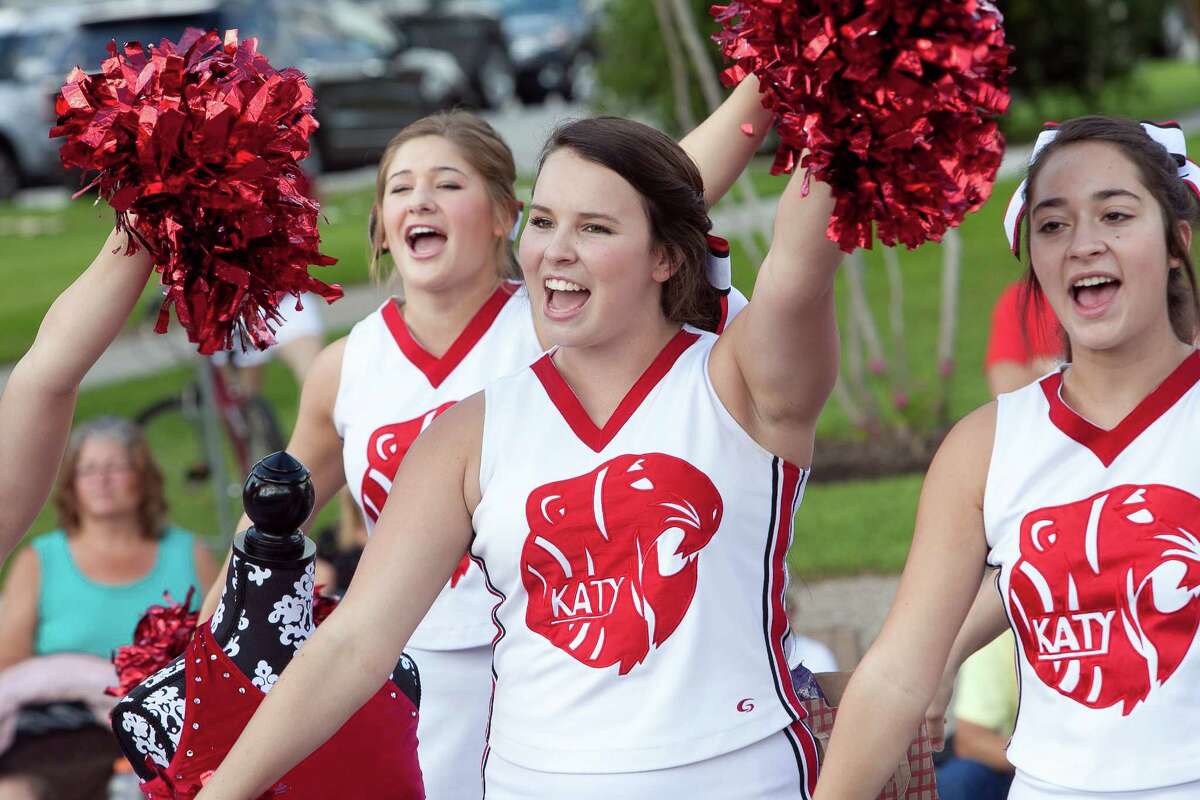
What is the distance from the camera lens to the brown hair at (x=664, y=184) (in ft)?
8.71

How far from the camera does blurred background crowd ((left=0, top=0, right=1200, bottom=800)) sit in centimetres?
487

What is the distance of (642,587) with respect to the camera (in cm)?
251

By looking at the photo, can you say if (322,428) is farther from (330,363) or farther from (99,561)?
(99,561)

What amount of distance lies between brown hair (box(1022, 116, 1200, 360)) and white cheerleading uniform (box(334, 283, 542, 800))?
45.7 inches

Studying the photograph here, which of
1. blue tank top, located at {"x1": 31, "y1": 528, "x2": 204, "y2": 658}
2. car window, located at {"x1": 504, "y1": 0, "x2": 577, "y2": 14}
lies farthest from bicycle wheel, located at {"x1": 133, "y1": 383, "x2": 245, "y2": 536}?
car window, located at {"x1": 504, "y1": 0, "x2": 577, "y2": 14}

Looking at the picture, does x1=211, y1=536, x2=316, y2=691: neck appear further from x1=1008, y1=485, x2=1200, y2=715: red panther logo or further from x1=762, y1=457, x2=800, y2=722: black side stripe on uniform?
x1=1008, y1=485, x2=1200, y2=715: red panther logo

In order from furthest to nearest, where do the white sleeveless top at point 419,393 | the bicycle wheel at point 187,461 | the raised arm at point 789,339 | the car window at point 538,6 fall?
the car window at point 538,6, the bicycle wheel at point 187,461, the white sleeveless top at point 419,393, the raised arm at point 789,339

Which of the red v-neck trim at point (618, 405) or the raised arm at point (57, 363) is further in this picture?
the red v-neck trim at point (618, 405)

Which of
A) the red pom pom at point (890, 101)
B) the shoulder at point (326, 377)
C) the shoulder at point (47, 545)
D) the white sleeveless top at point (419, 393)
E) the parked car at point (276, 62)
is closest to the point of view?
the red pom pom at point (890, 101)

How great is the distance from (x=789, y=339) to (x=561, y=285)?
0.39m

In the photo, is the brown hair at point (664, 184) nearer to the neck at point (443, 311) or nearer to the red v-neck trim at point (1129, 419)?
the red v-neck trim at point (1129, 419)

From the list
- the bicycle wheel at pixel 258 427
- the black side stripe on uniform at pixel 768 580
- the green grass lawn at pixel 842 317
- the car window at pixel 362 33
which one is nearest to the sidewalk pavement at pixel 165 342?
the green grass lawn at pixel 842 317

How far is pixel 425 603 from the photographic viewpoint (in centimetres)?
261

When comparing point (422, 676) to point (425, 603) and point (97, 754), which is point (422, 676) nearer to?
point (425, 603)
